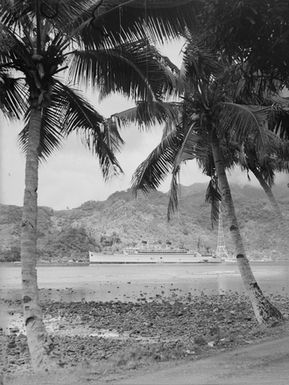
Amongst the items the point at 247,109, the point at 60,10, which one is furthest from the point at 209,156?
the point at 60,10

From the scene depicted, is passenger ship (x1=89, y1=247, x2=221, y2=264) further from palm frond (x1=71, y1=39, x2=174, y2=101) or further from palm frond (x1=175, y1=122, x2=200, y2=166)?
palm frond (x1=71, y1=39, x2=174, y2=101)

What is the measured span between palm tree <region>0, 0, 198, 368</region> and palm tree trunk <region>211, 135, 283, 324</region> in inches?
142

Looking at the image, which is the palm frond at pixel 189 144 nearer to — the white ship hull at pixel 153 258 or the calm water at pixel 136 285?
the calm water at pixel 136 285

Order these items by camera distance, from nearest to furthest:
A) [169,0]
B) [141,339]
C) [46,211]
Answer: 1. [169,0]
2. [141,339]
3. [46,211]

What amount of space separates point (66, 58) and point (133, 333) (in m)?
7.19

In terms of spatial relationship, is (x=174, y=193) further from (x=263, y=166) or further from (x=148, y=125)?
(x=263, y=166)

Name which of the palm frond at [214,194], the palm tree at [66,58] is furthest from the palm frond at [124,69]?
the palm frond at [214,194]

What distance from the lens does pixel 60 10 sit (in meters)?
8.73

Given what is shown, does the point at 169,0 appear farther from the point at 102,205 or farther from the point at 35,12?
the point at 102,205

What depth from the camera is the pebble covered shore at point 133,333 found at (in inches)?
352

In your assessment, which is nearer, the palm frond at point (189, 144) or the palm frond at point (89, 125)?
the palm frond at point (89, 125)

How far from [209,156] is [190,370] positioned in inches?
424

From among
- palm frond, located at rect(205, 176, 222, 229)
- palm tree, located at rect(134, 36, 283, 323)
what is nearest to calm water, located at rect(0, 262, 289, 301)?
palm frond, located at rect(205, 176, 222, 229)

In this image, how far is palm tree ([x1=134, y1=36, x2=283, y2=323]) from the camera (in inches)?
466
